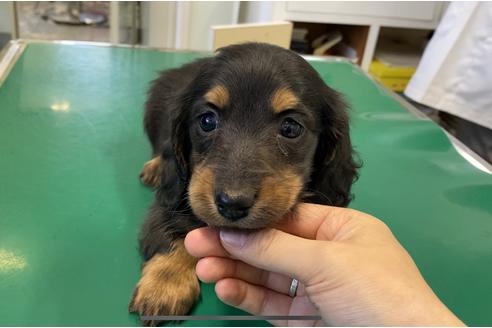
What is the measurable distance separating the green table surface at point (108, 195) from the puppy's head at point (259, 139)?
0.99ft

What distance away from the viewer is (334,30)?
4.09 meters

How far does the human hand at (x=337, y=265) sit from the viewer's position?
85 centimetres

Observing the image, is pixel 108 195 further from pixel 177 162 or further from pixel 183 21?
pixel 183 21

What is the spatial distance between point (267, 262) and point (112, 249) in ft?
1.76

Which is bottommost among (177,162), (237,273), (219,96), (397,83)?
(397,83)

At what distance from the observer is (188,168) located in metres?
1.36

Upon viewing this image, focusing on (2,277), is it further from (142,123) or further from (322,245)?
(142,123)

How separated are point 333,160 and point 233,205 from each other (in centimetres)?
51

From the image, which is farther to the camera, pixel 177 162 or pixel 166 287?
pixel 177 162

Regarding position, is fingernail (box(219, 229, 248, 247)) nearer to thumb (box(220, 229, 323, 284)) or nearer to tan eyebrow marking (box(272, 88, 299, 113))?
thumb (box(220, 229, 323, 284))

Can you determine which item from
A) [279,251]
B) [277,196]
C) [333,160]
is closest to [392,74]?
[333,160]

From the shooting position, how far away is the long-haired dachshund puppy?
99 cm

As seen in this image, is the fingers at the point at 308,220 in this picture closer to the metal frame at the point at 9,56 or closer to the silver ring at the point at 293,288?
the silver ring at the point at 293,288

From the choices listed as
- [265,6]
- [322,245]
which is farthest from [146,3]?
[322,245]
